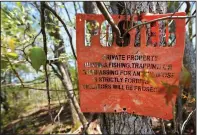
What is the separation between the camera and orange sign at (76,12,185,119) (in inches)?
39.8

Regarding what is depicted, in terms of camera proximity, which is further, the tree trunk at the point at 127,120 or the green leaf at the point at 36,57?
the tree trunk at the point at 127,120

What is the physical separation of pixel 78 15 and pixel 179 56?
0.36m

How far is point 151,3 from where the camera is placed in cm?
120

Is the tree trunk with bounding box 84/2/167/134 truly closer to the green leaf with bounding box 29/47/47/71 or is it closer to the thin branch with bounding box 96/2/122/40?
the thin branch with bounding box 96/2/122/40

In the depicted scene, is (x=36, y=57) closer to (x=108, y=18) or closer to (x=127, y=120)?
(x=108, y=18)

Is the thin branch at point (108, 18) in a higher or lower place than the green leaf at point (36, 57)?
higher

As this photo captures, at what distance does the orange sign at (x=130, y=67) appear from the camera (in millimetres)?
1012

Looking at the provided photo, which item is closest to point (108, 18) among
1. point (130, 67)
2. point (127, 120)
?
point (130, 67)

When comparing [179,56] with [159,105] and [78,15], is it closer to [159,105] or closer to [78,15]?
[159,105]

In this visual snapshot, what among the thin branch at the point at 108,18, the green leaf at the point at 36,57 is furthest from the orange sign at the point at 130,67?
the green leaf at the point at 36,57

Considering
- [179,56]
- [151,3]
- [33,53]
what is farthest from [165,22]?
[33,53]

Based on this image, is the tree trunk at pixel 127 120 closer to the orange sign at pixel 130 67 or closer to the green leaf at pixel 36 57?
the orange sign at pixel 130 67

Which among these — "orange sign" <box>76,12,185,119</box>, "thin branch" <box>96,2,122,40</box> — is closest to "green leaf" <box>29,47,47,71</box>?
"orange sign" <box>76,12,185,119</box>

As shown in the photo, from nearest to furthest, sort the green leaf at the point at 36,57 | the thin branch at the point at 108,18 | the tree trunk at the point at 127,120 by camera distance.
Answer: the thin branch at the point at 108,18 → the green leaf at the point at 36,57 → the tree trunk at the point at 127,120
